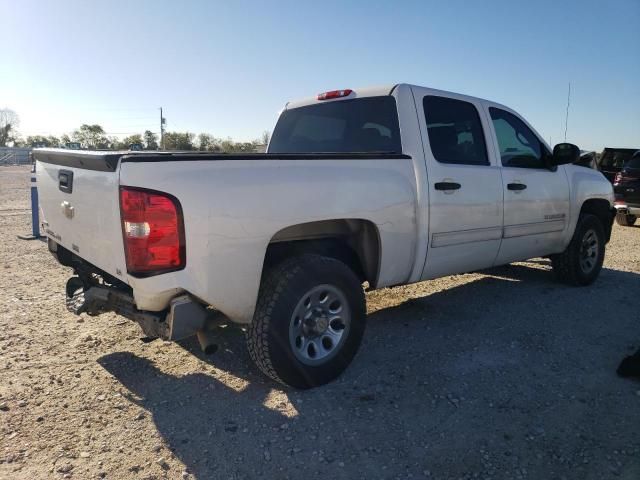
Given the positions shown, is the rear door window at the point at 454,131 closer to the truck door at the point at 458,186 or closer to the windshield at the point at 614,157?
the truck door at the point at 458,186

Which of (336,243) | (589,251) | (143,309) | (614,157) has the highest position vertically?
(614,157)

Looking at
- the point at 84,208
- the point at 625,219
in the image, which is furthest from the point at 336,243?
the point at 625,219

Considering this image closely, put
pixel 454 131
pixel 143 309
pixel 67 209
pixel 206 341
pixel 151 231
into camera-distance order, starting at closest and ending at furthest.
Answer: pixel 151 231 < pixel 143 309 < pixel 206 341 < pixel 67 209 < pixel 454 131

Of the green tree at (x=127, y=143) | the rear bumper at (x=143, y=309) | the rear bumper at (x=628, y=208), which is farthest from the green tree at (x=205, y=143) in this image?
the rear bumper at (x=628, y=208)

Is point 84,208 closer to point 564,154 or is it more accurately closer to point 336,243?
point 336,243

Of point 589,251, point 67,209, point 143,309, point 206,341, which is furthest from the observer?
point 589,251

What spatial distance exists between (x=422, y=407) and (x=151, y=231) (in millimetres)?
1933

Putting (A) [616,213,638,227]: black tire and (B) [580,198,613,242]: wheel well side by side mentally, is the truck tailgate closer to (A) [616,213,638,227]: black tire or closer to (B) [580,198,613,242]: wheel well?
(B) [580,198,613,242]: wheel well

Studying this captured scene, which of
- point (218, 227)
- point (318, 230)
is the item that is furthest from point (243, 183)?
point (318, 230)

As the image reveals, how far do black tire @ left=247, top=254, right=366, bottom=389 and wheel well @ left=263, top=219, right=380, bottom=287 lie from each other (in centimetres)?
18

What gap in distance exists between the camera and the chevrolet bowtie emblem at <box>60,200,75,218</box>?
3.17 metres

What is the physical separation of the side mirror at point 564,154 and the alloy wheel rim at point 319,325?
3100 mm

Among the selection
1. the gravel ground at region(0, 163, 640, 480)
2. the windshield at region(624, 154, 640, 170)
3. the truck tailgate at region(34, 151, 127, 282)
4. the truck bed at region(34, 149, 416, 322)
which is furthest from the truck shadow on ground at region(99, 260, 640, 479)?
the windshield at region(624, 154, 640, 170)

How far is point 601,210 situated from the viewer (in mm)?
6145
